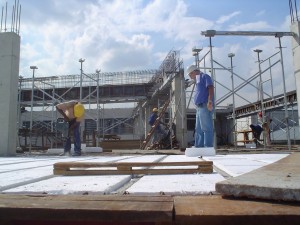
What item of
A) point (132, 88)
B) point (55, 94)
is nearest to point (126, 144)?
point (132, 88)

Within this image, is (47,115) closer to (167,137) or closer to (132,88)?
(132,88)

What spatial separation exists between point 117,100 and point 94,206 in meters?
23.5

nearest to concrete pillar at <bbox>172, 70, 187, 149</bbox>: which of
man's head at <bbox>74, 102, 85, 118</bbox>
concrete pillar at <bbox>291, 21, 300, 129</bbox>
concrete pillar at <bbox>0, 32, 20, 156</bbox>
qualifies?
concrete pillar at <bbox>291, 21, 300, 129</bbox>

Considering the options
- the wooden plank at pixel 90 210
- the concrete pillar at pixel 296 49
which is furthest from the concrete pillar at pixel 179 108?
the wooden plank at pixel 90 210

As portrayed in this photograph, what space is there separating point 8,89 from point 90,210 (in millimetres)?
9268

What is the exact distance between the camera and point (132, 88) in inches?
954

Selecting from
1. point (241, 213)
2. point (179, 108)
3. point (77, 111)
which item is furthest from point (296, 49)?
point (241, 213)

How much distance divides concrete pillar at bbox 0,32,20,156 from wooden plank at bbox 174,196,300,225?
911 cm

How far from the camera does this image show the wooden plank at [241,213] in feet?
4.05

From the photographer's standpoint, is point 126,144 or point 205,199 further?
point 126,144

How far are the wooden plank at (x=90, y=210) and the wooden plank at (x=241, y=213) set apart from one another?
0.08 meters

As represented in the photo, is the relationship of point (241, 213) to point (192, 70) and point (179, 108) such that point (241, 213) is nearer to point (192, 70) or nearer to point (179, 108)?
point (192, 70)

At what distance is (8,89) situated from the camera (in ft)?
31.7

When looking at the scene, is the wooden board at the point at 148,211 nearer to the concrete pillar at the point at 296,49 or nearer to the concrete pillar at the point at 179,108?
the concrete pillar at the point at 296,49
